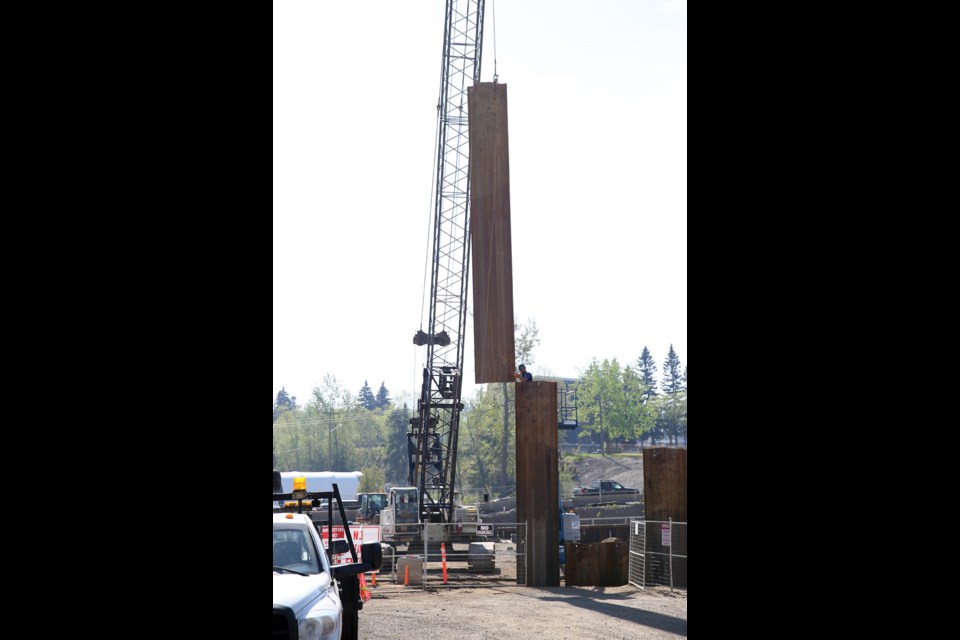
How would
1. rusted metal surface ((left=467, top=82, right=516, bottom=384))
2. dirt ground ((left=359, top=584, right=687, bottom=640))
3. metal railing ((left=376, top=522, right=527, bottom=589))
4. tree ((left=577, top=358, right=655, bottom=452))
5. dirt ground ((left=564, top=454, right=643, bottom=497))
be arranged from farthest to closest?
dirt ground ((left=564, top=454, right=643, bottom=497)) < tree ((left=577, top=358, right=655, bottom=452)) < metal railing ((left=376, top=522, right=527, bottom=589)) < rusted metal surface ((left=467, top=82, right=516, bottom=384)) < dirt ground ((left=359, top=584, right=687, bottom=640))

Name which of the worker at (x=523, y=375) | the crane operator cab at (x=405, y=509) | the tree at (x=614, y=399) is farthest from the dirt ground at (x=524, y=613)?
the tree at (x=614, y=399)

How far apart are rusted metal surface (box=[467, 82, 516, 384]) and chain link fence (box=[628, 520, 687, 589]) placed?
430 centimetres

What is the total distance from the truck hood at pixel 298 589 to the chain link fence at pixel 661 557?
12.6 metres

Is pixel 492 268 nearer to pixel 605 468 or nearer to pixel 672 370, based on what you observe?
pixel 605 468

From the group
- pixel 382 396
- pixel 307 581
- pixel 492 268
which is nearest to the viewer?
pixel 307 581

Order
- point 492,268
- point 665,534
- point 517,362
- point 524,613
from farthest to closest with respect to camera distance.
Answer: point 517,362, point 492,268, point 665,534, point 524,613

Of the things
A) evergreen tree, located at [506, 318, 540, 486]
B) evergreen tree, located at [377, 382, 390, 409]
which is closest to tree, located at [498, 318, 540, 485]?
evergreen tree, located at [506, 318, 540, 486]

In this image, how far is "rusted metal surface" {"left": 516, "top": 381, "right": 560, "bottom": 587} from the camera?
790 inches

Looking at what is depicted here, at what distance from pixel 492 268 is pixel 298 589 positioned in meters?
13.8

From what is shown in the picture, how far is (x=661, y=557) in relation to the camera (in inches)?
802

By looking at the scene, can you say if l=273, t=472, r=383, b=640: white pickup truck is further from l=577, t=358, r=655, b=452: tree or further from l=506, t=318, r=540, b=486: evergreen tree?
l=577, t=358, r=655, b=452: tree

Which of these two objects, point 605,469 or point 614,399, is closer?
point 614,399

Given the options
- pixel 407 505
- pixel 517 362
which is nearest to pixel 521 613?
pixel 407 505

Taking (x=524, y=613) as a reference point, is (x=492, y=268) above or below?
above
